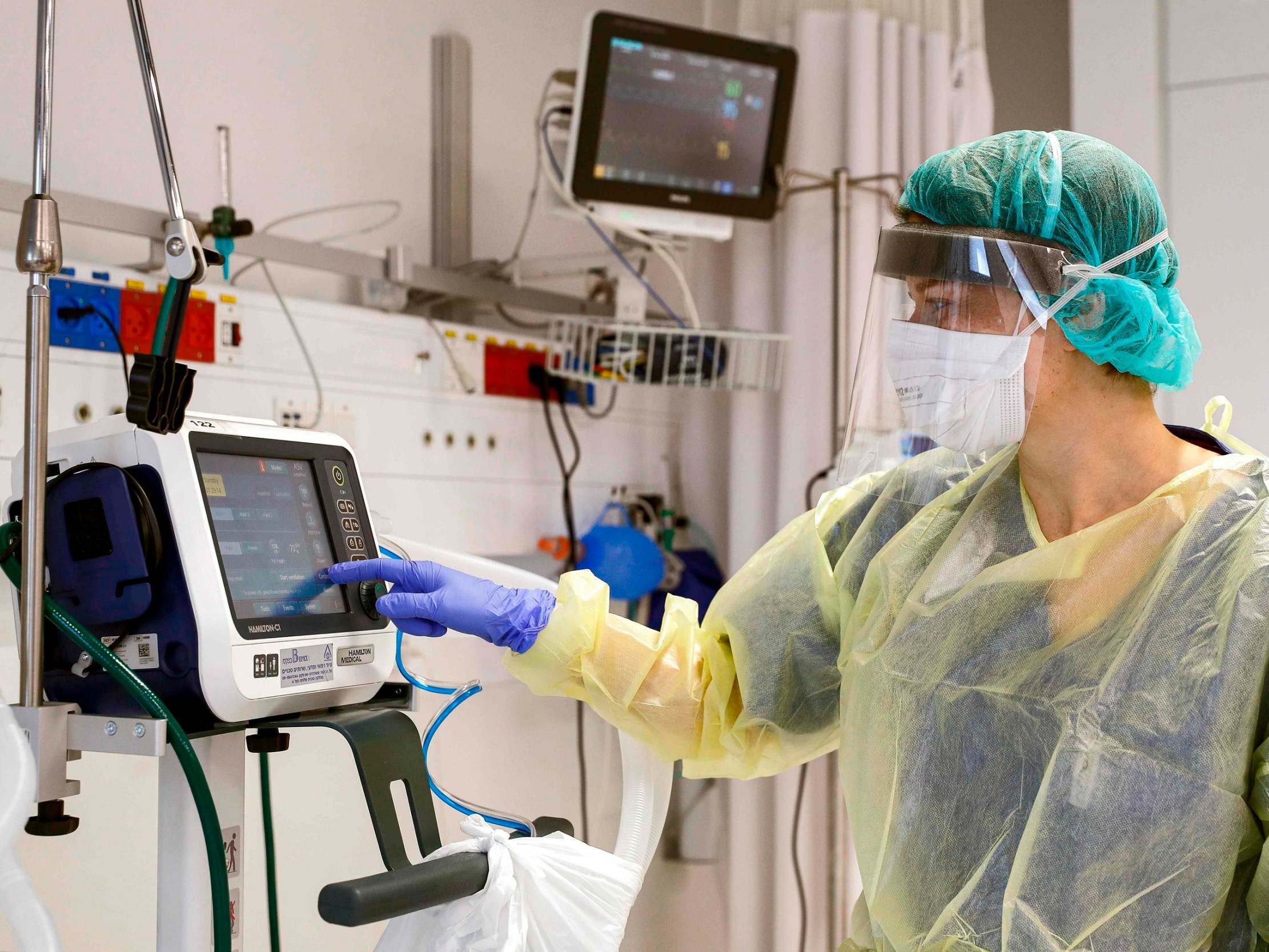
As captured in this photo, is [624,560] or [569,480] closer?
[624,560]

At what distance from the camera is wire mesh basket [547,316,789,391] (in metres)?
2.23

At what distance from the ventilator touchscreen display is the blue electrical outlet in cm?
89

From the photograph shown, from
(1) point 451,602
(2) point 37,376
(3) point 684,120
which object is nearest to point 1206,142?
(3) point 684,120

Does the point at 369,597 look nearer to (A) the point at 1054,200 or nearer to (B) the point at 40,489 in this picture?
(B) the point at 40,489

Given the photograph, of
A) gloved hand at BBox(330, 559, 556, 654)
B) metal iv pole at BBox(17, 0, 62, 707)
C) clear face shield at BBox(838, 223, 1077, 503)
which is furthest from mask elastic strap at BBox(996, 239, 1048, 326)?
metal iv pole at BBox(17, 0, 62, 707)

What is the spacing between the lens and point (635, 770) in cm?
134

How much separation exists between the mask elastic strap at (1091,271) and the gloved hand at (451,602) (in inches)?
25.9

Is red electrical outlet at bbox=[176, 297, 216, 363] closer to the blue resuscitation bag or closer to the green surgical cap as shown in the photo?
the blue resuscitation bag

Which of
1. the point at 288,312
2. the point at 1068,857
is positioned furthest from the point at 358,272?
the point at 1068,857

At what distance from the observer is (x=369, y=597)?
121 centimetres

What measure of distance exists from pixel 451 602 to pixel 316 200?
116cm

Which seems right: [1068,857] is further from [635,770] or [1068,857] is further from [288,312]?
[288,312]

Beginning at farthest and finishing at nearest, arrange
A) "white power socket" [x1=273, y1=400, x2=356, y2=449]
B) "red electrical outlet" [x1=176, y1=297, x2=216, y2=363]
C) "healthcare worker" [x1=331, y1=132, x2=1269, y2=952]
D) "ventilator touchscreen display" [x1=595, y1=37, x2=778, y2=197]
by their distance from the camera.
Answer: "ventilator touchscreen display" [x1=595, y1=37, x2=778, y2=197] < "white power socket" [x1=273, y1=400, x2=356, y2=449] < "red electrical outlet" [x1=176, y1=297, x2=216, y2=363] < "healthcare worker" [x1=331, y1=132, x2=1269, y2=952]

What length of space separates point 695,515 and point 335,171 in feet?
3.92
